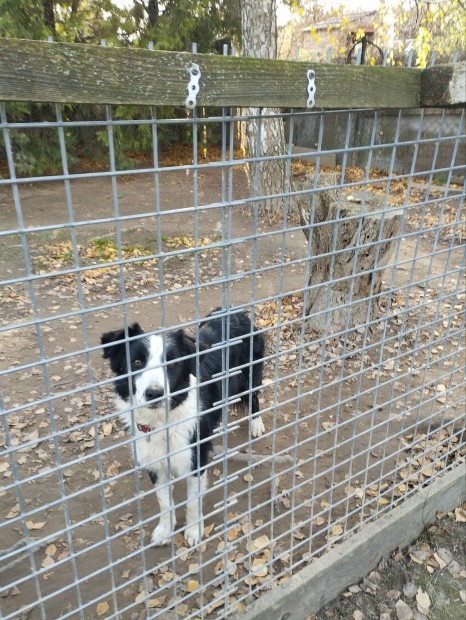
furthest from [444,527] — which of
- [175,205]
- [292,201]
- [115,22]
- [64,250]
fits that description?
[115,22]

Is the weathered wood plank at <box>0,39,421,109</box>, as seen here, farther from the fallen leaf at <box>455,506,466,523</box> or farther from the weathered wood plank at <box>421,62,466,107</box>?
the fallen leaf at <box>455,506,466,523</box>

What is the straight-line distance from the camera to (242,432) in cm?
380

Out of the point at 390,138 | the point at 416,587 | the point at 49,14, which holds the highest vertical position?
the point at 49,14

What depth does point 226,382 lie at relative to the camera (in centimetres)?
171

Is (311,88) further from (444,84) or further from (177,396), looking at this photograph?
(177,396)

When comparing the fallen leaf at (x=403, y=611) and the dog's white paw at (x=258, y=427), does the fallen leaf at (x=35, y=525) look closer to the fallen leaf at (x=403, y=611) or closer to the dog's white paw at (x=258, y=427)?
the dog's white paw at (x=258, y=427)

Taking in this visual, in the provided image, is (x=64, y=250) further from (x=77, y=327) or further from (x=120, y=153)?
(x=120, y=153)

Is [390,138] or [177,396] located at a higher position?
[390,138]

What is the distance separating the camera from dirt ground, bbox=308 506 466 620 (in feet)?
8.30

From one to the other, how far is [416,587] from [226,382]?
1.95m

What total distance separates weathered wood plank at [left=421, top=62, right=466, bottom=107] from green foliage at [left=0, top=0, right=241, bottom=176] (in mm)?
10185

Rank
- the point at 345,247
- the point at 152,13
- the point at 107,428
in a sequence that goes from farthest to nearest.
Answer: the point at 152,13
the point at 345,247
the point at 107,428

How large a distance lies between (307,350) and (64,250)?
4491mm

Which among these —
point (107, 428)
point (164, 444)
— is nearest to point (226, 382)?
point (164, 444)
